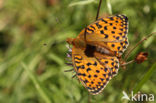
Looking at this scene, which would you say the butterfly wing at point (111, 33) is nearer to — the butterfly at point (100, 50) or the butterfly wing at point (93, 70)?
the butterfly at point (100, 50)

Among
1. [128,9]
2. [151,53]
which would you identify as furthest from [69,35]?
[151,53]

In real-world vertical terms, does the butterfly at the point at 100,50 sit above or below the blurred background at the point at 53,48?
above

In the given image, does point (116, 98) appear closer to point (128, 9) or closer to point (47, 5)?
point (128, 9)

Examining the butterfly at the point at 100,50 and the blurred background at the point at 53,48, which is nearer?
the butterfly at the point at 100,50

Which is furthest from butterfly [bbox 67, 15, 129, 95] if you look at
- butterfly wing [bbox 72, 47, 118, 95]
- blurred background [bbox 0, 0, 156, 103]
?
blurred background [bbox 0, 0, 156, 103]

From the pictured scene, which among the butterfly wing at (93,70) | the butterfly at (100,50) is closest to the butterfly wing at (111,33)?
the butterfly at (100,50)

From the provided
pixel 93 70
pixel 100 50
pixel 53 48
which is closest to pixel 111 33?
pixel 100 50

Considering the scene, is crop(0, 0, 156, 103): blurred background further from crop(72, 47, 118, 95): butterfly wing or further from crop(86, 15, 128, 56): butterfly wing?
crop(72, 47, 118, 95): butterfly wing
